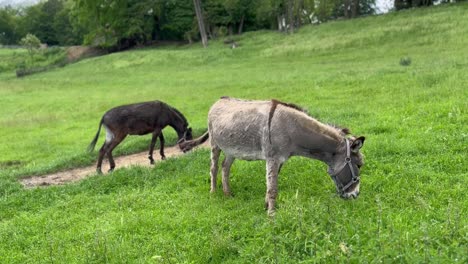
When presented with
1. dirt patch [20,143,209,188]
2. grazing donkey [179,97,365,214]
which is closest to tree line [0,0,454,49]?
dirt patch [20,143,209,188]

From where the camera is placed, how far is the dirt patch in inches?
409

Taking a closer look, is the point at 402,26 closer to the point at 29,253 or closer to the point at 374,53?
the point at 374,53

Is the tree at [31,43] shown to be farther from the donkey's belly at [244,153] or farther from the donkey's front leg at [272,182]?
the donkey's front leg at [272,182]

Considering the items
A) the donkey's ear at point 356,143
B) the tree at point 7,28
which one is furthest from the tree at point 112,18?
the donkey's ear at point 356,143

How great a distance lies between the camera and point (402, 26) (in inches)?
1228

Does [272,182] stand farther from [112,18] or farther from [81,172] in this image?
[112,18]

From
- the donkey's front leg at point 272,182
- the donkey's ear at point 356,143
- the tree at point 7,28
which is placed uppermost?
the tree at point 7,28

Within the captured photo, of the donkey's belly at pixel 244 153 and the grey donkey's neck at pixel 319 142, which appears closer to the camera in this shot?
the grey donkey's neck at pixel 319 142

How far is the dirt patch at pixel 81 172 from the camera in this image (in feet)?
34.1

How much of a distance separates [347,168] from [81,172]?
24.7 ft

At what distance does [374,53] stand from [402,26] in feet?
20.9

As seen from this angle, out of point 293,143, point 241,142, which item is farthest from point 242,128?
point 293,143

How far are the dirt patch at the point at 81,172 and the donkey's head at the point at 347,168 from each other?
5464 millimetres

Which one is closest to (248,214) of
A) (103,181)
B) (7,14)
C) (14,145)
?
(103,181)
